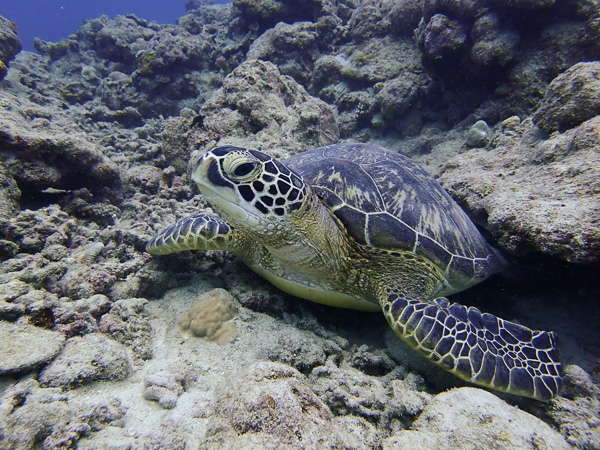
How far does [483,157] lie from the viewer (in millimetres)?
3688

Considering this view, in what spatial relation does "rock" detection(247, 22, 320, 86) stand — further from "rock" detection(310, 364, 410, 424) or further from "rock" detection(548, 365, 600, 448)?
"rock" detection(548, 365, 600, 448)

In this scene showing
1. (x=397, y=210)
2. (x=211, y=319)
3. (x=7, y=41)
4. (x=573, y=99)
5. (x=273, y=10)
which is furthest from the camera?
(x=273, y=10)

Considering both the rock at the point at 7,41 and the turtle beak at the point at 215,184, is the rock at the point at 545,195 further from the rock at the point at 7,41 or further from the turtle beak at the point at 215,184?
the rock at the point at 7,41

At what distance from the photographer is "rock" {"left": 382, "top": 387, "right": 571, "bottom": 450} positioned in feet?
3.80

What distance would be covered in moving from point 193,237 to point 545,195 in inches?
118

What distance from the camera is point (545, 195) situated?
2.29 metres

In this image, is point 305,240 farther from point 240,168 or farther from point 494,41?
point 494,41

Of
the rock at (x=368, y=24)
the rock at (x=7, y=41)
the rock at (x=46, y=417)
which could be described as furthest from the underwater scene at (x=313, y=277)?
the rock at (x=7, y=41)

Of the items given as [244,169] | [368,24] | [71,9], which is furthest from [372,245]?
[71,9]

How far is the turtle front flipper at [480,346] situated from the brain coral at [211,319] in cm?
125

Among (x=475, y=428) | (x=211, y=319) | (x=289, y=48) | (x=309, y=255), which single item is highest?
(x=289, y=48)

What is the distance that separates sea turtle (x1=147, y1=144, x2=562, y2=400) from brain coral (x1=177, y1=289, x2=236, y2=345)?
479 mm

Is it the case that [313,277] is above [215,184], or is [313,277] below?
below

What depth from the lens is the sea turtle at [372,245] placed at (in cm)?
184
